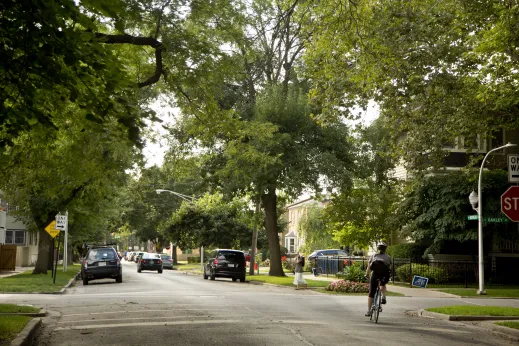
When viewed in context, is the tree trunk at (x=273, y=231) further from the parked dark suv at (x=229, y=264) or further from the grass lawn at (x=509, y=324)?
the grass lawn at (x=509, y=324)

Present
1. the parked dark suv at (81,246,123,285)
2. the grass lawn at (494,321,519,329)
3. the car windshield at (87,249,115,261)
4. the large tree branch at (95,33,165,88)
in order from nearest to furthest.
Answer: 1. the grass lawn at (494,321,519,329)
2. the large tree branch at (95,33,165,88)
3. the parked dark suv at (81,246,123,285)
4. the car windshield at (87,249,115,261)

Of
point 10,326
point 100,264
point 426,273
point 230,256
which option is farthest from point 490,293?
point 10,326

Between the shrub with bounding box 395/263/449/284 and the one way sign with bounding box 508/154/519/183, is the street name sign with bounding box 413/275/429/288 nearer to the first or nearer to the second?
the shrub with bounding box 395/263/449/284

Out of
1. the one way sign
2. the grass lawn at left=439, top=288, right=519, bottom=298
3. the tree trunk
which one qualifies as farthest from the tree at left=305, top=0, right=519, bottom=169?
the tree trunk

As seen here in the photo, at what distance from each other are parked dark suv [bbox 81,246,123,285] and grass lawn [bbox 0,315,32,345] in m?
17.8

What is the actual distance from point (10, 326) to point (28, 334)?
2.88ft

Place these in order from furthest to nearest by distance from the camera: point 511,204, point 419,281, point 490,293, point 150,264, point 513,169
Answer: point 150,264 < point 419,281 < point 490,293 < point 513,169 < point 511,204

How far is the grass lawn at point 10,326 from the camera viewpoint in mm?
10539

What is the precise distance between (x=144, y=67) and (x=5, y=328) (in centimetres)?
856

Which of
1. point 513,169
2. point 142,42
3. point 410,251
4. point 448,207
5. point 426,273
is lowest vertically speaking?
point 426,273

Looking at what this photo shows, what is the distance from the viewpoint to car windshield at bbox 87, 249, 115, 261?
31.6 m

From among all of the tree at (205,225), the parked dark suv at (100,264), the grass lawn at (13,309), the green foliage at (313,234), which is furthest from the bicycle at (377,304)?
the green foliage at (313,234)

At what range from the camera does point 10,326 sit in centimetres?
1188

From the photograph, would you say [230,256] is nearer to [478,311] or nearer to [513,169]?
[478,311]
